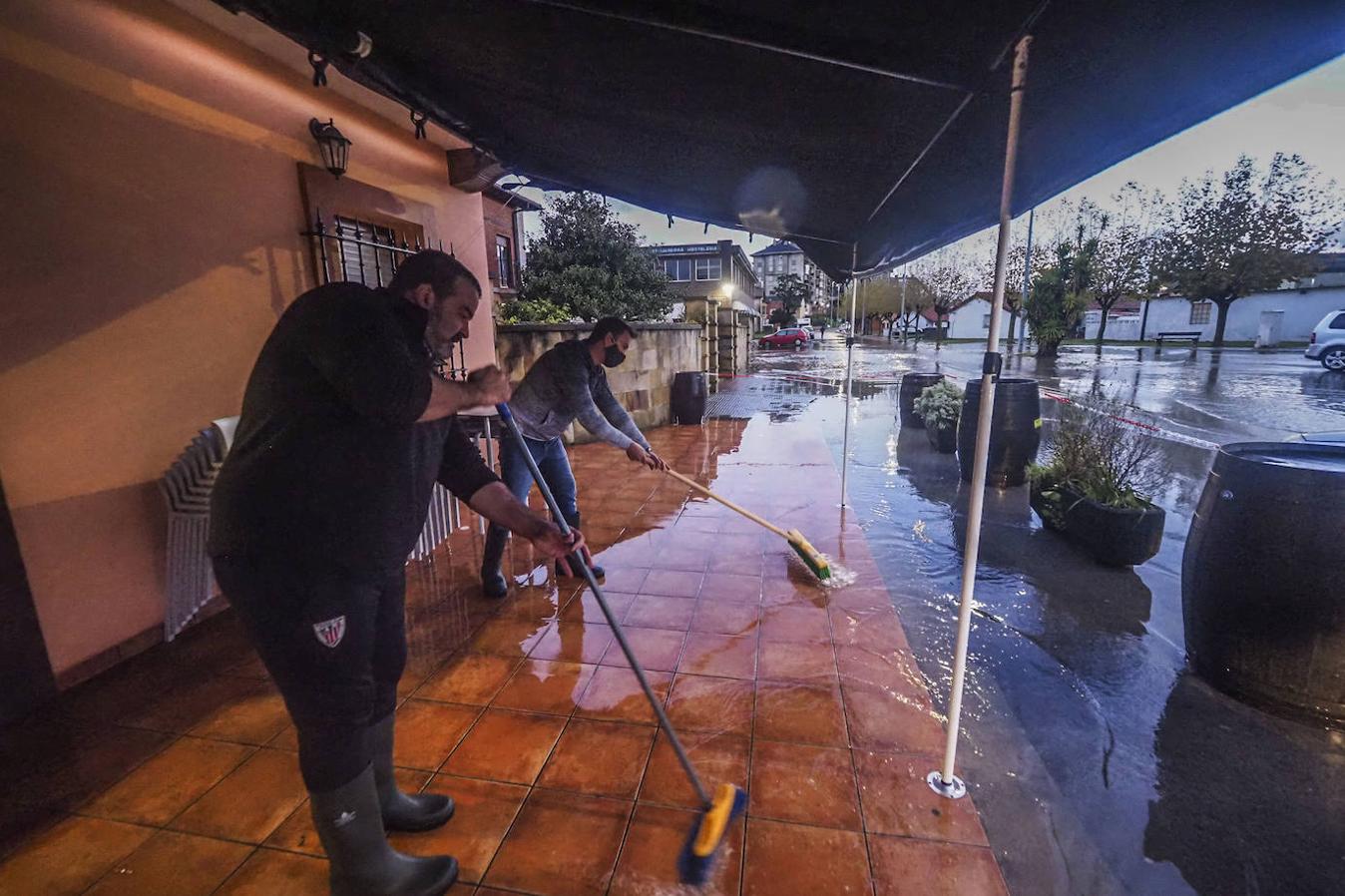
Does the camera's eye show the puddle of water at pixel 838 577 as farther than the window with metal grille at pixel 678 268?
No

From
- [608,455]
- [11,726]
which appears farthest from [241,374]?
[608,455]

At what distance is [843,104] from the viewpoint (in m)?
2.21

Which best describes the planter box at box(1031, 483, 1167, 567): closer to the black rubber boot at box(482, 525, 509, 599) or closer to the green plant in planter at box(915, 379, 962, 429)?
the green plant in planter at box(915, 379, 962, 429)

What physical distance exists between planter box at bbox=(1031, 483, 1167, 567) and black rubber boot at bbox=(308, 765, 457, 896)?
15.1ft

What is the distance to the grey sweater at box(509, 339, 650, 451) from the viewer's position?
12.0 ft

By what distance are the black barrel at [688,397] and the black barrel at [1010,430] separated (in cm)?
437

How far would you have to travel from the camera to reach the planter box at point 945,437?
7.40m

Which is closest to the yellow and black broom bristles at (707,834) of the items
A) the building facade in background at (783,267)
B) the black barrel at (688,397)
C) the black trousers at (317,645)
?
the black trousers at (317,645)

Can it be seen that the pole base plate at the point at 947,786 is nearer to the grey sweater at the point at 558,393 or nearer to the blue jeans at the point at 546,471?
the blue jeans at the point at 546,471

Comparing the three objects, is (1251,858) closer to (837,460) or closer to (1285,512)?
(1285,512)

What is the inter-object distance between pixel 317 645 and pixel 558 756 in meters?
1.28

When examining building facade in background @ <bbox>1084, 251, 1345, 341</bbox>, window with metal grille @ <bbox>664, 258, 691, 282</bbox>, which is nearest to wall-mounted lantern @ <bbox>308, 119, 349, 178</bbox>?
window with metal grille @ <bbox>664, 258, 691, 282</bbox>

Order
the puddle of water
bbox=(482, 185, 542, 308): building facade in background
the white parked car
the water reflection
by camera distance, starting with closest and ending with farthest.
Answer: the water reflection → the puddle of water → bbox=(482, 185, 542, 308): building facade in background → the white parked car

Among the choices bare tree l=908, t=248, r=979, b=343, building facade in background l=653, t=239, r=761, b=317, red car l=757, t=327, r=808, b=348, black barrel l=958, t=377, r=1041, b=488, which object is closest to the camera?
black barrel l=958, t=377, r=1041, b=488
